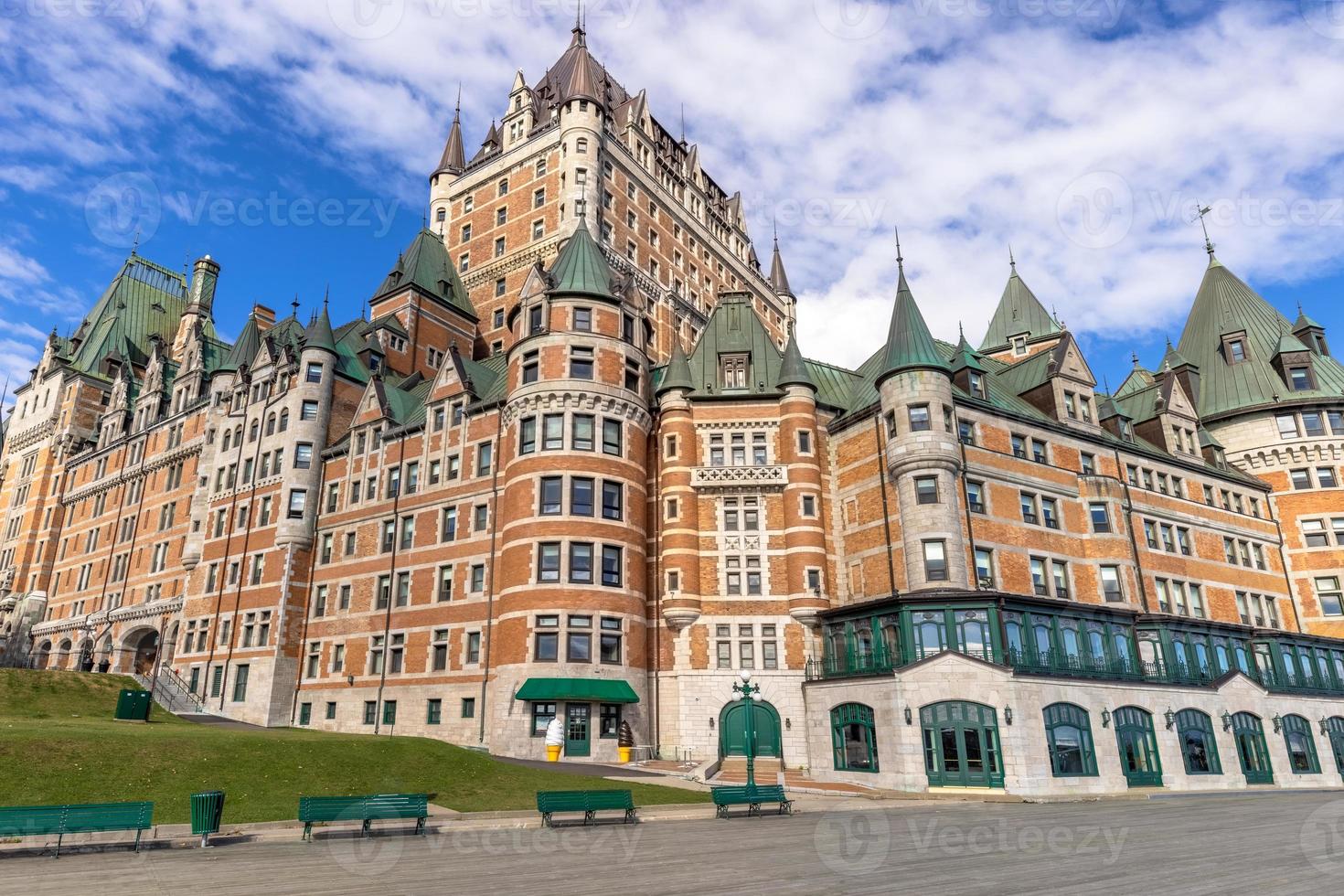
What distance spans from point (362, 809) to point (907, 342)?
32665 mm

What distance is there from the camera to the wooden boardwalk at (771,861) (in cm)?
1287

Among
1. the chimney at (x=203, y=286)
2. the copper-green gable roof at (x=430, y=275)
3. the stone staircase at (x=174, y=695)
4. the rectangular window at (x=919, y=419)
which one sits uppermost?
the chimney at (x=203, y=286)

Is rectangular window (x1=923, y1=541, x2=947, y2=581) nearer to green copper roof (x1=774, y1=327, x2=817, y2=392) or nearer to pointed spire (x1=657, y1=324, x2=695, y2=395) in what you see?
green copper roof (x1=774, y1=327, x2=817, y2=392)

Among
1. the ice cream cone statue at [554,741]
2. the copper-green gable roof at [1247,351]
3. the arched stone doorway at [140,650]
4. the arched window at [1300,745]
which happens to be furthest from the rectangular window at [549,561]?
the copper-green gable roof at [1247,351]

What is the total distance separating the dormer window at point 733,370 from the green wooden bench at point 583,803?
27046mm

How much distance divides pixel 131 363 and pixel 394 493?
162 feet

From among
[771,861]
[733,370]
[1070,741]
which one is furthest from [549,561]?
[771,861]

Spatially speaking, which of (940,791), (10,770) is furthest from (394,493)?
(940,791)

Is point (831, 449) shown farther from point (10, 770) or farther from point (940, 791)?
point (10, 770)

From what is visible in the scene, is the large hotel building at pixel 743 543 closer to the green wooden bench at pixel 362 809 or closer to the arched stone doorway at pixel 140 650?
the arched stone doorway at pixel 140 650

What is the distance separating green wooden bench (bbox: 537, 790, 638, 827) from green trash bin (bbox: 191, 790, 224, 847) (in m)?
6.99

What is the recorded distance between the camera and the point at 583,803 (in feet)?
69.9

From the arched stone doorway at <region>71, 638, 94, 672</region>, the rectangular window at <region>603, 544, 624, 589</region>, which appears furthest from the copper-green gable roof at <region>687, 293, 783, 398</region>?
the arched stone doorway at <region>71, 638, 94, 672</region>

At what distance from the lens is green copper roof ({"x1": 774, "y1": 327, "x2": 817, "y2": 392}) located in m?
44.8
